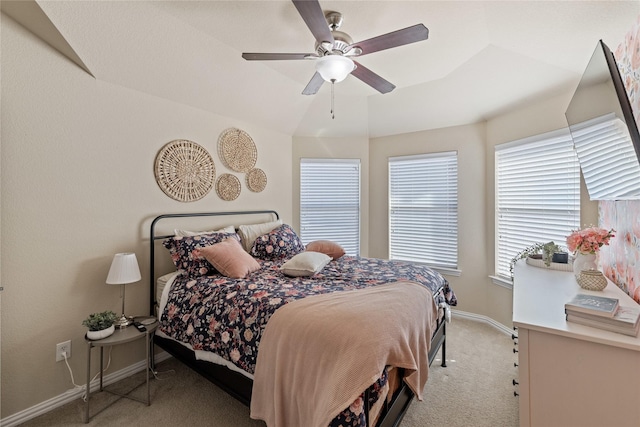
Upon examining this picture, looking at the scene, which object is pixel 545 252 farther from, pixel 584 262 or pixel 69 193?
pixel 69 193

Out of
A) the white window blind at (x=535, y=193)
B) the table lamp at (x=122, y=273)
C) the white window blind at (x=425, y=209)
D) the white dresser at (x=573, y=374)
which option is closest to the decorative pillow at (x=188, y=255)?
the table lamp at (x=122, y=273)

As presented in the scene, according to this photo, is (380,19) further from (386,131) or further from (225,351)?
(225,351)

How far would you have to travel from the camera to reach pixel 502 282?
3.17m

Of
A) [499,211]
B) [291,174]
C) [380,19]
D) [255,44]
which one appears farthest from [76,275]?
[499,211]

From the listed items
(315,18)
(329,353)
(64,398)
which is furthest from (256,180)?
(329,353)

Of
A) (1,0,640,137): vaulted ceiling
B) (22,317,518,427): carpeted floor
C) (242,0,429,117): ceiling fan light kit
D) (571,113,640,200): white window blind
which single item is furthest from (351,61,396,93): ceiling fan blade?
(22,317,518,427): carpeted floor

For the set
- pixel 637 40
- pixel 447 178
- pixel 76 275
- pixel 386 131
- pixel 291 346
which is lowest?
pixel 291 346

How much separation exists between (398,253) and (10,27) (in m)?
4.29

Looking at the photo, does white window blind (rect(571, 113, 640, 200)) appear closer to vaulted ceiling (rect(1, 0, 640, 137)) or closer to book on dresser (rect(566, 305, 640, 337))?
book on dresser (rect(566, 305, 640, 337))

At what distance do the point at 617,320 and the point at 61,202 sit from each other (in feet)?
10.8

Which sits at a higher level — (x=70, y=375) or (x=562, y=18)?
(x=562, y=18)

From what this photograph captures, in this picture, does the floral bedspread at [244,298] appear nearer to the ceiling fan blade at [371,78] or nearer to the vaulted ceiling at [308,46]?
the ceiling fan blade at [371,78]

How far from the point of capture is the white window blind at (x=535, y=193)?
261cm

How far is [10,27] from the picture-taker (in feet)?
6.03
